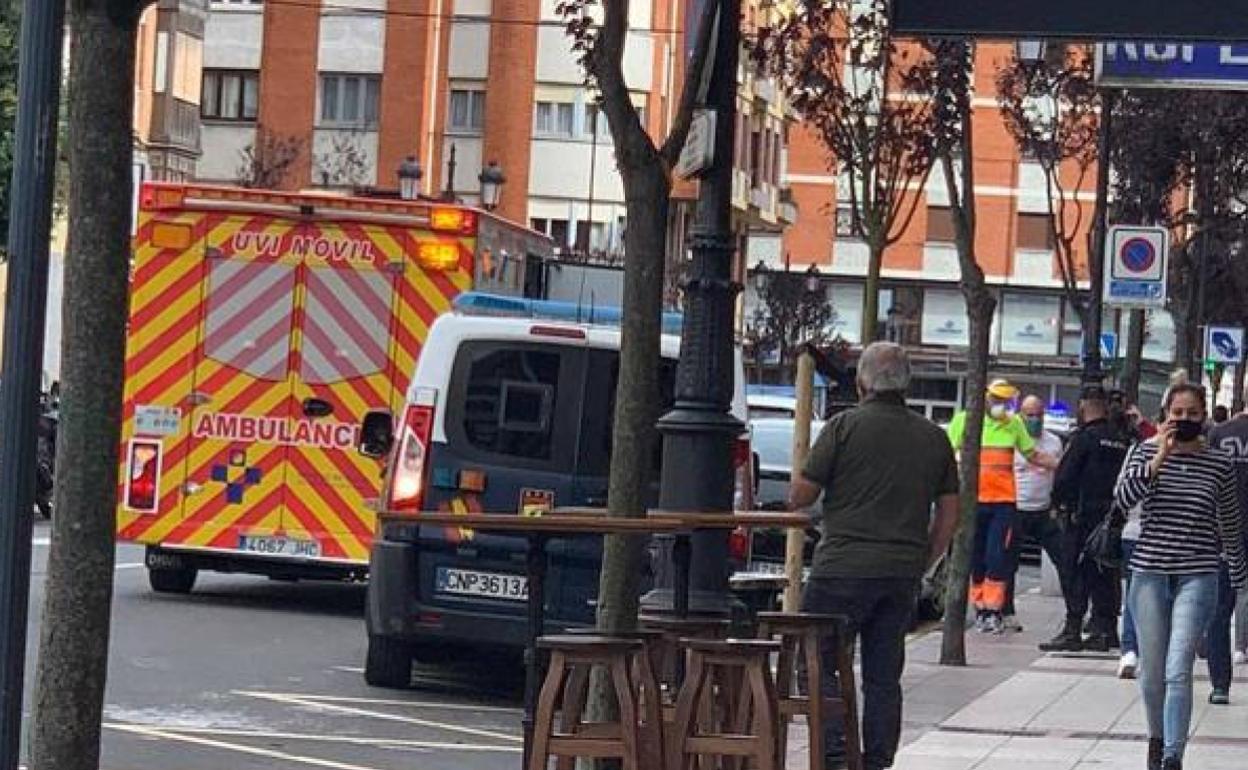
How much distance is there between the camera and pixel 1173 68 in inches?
515

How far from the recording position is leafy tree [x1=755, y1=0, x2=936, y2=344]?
73.0ft

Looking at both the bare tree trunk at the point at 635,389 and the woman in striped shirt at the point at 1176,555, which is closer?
the bare tree trunk at the point at 635,389

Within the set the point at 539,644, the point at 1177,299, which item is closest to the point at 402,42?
the point at 1177,299

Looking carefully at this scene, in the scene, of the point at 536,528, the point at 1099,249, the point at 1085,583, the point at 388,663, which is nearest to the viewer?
the point at 536,528

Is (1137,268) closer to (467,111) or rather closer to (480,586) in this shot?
(480,586)

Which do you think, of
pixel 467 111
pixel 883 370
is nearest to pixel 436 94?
pixel 467 111

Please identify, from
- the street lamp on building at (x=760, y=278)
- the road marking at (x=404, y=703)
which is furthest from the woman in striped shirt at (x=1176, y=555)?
the street lamp on building at (x=760, y=278)

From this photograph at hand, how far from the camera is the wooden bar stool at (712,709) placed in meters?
9.01

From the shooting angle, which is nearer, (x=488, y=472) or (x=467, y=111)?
(x=488, y=472)

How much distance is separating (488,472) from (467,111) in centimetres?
4746

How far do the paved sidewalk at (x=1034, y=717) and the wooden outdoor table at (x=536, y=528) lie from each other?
11.5 ft

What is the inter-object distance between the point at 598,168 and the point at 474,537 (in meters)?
47.8

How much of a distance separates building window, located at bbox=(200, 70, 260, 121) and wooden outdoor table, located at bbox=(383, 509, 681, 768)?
178 feet

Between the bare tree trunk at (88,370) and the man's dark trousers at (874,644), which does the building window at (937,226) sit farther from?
the bare tree trunk at (88,370)
